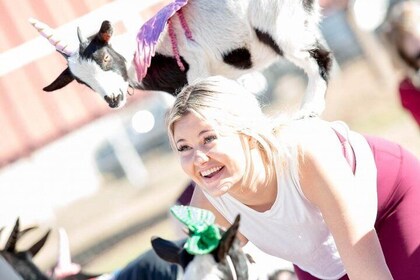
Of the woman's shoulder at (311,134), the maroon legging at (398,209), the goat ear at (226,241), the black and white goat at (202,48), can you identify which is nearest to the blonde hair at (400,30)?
the black and white goat at (202,48)

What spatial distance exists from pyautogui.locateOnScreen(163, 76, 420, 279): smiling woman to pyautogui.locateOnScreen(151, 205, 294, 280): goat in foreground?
36 centimetres

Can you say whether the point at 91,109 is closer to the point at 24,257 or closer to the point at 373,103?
the point at 373,103

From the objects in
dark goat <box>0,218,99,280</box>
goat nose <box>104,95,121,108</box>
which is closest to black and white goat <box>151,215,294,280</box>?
dark goat <box>0,218,99,280</box>

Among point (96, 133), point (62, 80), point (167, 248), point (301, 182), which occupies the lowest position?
point (96, 133)

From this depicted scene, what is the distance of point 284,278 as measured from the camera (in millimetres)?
2900

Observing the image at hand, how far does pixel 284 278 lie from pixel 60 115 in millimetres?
5342

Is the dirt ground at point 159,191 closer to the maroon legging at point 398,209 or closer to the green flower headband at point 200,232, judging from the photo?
the maroon legging at point 398,209

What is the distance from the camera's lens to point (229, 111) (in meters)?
1.72

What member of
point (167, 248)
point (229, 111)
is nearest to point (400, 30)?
point (229, 111)

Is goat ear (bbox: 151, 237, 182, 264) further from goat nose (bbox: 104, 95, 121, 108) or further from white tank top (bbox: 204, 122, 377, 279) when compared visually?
goat nose (bbox: 104, 95, 121, 108)

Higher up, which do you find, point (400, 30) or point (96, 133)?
point (400, 30)

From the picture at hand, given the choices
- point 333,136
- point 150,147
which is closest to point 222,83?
point 333,136

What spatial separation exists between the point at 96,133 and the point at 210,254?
8.25 metres

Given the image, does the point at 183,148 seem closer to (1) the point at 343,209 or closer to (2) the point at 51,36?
(1) the point at 343,209
